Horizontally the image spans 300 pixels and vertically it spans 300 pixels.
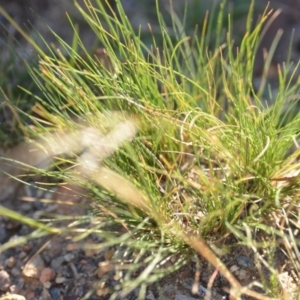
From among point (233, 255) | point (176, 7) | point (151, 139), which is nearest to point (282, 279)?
point (233, 255)

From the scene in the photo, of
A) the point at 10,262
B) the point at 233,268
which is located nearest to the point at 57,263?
the point at 10,262

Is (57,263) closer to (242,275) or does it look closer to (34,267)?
(34,267)

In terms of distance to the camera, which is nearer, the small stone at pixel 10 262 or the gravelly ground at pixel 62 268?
the gravelly ground at pixel 62 268

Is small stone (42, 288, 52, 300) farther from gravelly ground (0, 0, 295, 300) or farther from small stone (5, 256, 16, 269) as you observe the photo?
small stone (5, 256, 16, 269)

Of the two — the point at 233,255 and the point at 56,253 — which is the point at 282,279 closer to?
the point at 233,255

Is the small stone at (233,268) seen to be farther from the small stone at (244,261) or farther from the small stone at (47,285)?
the small stone at (47,285)

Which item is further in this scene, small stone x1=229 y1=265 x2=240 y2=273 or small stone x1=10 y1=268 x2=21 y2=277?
small stone x1=10 y1=268 x2=21 y2=277

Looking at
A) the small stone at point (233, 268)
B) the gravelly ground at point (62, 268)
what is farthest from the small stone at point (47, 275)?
the small stone at point (233, 268)

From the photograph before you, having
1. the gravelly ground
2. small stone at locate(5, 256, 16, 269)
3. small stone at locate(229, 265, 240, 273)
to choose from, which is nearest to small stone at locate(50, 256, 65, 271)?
the gravelly ground
